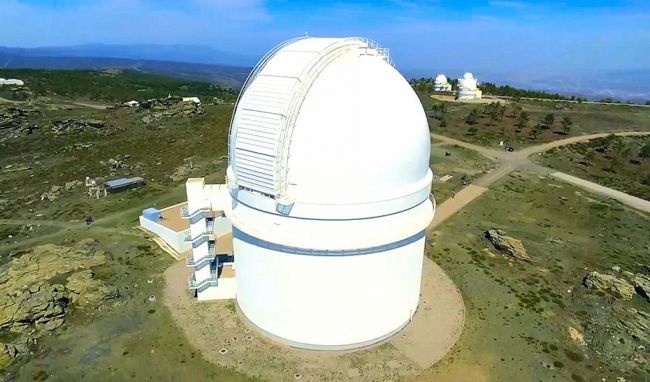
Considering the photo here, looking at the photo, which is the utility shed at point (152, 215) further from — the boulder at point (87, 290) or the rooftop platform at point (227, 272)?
the rooftop platform at point (227, 272)

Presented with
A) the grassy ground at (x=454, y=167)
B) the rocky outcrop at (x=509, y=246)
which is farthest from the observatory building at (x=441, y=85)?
the rocky outcrop at (x=509, y=246)

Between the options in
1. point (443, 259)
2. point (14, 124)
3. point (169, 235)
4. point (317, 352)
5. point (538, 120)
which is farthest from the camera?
point (538, 120)

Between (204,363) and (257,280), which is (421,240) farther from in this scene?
(204,363)

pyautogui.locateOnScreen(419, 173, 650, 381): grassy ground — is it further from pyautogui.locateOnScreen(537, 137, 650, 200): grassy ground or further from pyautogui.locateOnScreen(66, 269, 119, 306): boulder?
pyautogui.locateOnScreen(66, 269, 119, 306): boulder

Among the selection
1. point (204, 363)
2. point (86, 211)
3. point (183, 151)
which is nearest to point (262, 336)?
point (204, 363)

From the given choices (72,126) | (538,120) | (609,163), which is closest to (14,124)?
(72,126)

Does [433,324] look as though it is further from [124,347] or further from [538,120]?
[538,120]
